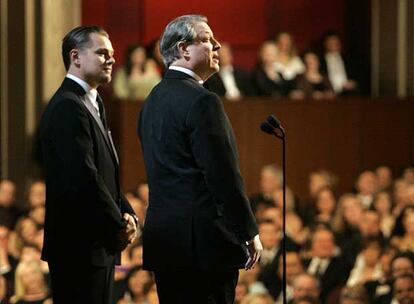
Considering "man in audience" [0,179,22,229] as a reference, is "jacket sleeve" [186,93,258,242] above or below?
above

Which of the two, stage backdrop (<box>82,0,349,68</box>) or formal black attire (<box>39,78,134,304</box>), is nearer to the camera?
formal black attire (<box>39,78,134,304</box>)

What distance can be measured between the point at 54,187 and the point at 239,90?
8.99 meters

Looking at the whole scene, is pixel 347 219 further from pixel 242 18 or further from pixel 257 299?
pixel 242 18

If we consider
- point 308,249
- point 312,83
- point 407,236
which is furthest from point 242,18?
point 308,249

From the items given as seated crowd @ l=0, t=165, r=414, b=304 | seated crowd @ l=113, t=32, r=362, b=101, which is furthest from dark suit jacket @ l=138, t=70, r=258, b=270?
seated crowd @ l=113, t=32, r=362, b=101

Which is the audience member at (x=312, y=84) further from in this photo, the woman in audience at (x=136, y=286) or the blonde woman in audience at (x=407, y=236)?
the woman in audience at (x=136, y=286)

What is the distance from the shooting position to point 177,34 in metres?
5.21

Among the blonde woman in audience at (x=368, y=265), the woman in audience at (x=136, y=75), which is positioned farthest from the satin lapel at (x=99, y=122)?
the woman in audience at (x=136, y=75)

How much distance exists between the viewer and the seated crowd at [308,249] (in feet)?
30.8

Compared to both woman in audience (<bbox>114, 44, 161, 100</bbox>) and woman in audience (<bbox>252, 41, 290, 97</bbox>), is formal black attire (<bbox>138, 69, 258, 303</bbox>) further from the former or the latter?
woman in audience (<bbox>252, 41, 290, 97</bbox>)

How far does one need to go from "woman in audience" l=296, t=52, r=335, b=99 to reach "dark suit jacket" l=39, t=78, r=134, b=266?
907 centimetres

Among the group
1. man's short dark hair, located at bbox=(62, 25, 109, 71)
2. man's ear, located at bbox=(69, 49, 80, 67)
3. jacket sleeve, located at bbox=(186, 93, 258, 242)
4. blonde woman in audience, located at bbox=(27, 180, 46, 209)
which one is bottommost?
blonde woman in audience, located at bbox=(27, 180, 46, 209)

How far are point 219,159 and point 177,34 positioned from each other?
0.55 metres

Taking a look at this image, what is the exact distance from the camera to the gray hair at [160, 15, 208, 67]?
5195mm
